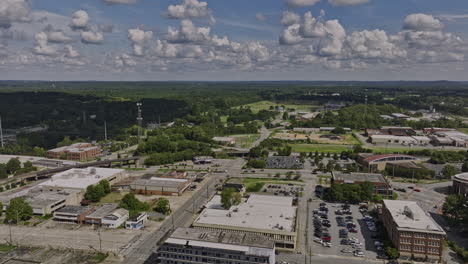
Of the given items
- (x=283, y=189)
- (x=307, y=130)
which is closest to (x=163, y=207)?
(x=283, y=189)

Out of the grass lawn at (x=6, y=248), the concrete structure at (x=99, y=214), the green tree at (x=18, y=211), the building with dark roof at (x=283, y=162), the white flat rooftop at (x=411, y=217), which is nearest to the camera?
the white flat rooftop at (x=411, y=217)

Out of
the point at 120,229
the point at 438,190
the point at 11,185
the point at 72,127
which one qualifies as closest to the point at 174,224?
the point at 120,229

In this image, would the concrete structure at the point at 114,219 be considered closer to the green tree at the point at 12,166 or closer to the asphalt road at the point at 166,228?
the asphalt road at the point at 166,228

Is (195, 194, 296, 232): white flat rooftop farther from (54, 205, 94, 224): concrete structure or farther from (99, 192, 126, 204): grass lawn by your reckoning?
(99, 192, 126, 204): grass lawn

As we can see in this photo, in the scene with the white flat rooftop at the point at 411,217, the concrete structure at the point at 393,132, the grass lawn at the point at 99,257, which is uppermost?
the concrete structure at the point at 393,132

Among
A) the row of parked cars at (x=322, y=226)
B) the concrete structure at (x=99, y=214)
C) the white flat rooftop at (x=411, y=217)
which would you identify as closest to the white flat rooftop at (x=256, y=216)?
the row of parked cars at (x=322, y=226)

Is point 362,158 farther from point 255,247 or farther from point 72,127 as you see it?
point 72,127
